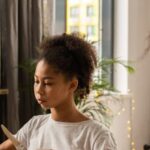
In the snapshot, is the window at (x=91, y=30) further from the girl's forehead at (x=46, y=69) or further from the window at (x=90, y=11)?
the girl's forehead at (x=46, y=69)

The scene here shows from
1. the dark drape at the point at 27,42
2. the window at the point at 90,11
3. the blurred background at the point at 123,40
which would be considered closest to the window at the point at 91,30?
the blurred background at the point at 123,40

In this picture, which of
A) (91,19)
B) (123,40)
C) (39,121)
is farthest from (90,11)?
(39,121)

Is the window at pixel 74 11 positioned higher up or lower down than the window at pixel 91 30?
higher up

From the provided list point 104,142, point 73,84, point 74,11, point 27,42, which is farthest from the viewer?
point 74,11

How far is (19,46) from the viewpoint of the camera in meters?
2.47

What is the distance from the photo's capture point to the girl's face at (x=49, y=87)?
47.3 inches

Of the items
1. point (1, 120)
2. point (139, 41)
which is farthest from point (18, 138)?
point (139, 41)

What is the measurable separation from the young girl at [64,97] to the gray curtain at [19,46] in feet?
3.48

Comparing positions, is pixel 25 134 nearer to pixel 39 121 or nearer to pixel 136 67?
pixel 39 121

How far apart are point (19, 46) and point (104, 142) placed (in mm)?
1444

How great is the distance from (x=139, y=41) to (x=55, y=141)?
2540 millimetres

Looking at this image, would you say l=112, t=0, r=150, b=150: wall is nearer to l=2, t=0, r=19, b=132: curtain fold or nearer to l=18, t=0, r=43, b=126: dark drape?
l=18, t=0, r=43, b=126: dark drape

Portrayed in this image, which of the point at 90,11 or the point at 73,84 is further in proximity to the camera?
the point at 90,11

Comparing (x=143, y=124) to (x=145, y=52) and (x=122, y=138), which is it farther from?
(x=145, y=52)
